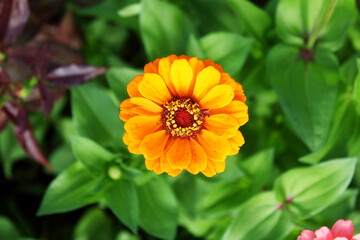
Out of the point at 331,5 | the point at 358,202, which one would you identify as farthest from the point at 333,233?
the point at 358,202

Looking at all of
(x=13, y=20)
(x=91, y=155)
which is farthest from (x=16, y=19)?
(x=91, y=155)

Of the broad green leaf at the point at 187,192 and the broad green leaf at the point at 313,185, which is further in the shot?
the broad green leaf at the point at 187,192

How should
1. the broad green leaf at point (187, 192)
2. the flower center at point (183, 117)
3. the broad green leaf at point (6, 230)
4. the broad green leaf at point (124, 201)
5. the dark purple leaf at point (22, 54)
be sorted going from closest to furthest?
the flower center at point (183, 117), the broad green leaf at point (124, 201), the dark purple leaf at point (22, 54), the broad green leaf at point (187, 192), the broad green leaf at point (6, 230)

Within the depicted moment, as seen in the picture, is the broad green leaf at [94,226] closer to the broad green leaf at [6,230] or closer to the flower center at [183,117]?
the broad green leaf at [6,230]

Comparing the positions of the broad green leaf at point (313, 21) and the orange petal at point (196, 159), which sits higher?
the broad green leaf at point (313, 21)

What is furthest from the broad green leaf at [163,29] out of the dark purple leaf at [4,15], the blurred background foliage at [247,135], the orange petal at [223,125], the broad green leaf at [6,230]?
the broad green leaf at [6,230]

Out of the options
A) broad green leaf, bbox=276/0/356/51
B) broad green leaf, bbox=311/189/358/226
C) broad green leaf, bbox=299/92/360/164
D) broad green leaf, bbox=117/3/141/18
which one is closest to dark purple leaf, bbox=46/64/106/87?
broad green leaf, bbox=117/3/141/18

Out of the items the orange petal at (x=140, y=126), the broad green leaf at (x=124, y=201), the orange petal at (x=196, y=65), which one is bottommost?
the broad green leaf at (x=124, y=201)

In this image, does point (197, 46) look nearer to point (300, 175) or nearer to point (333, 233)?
point (300, 175)
